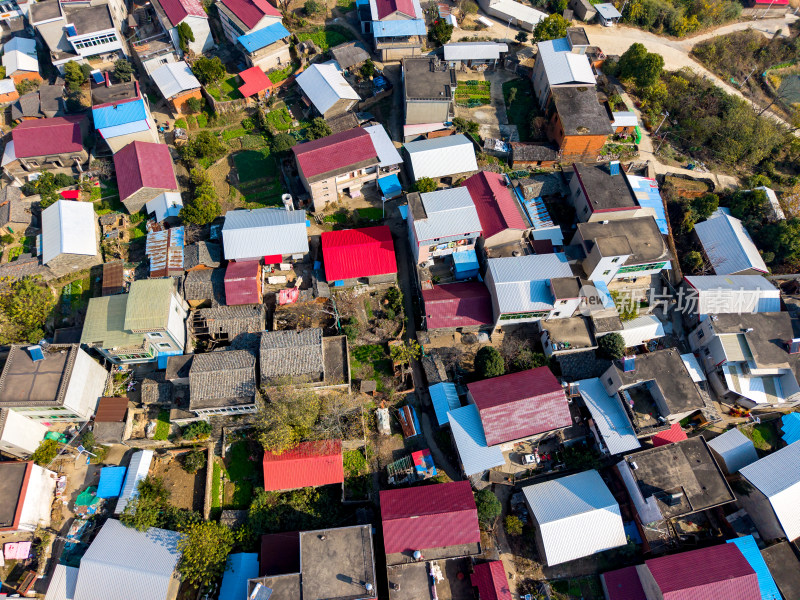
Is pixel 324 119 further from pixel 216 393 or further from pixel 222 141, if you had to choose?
pixel 216 393

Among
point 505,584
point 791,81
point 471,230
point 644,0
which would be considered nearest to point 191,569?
point 505,584

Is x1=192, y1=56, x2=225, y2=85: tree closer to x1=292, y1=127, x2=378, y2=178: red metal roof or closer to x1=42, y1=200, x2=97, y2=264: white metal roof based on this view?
x1=292, y1=127, x2=378, y2=178: red metal roof


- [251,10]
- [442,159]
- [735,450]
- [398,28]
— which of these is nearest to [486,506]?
[735,450]

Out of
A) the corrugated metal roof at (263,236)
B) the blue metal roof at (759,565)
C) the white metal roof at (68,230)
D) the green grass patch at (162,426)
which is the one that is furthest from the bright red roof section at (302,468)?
the blue metal roof at (759,565)

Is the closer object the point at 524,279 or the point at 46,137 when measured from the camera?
the point at 524,279

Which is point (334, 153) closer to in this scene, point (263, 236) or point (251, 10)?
point (263, 236)

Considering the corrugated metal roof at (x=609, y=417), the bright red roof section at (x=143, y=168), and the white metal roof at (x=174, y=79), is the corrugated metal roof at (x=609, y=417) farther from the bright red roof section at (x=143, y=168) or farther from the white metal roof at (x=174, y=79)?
the white metal roof at (x=174, y=79)

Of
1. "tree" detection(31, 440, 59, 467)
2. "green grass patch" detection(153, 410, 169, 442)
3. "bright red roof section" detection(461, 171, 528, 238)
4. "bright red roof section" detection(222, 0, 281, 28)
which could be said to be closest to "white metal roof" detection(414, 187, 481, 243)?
"bright red roof section" detection(461, 171, 528, 238)
